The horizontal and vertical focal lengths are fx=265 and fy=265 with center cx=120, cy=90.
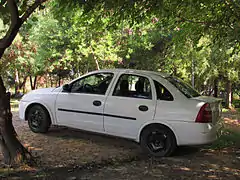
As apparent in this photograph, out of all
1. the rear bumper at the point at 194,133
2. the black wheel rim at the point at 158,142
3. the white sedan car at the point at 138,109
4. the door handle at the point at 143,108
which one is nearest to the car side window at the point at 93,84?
the white sedan car at the point at 138,109

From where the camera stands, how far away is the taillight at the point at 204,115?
5.15 m

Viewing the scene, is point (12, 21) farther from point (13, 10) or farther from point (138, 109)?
point (138, 109)

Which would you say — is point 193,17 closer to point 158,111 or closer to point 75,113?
point 158,111

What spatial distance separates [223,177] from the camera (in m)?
4.48

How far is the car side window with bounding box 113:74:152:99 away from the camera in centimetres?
571

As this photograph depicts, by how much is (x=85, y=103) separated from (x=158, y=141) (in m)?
1.87

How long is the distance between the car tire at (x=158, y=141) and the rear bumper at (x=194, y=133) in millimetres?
175

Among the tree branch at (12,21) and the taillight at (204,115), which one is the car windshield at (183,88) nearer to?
the taillight at (204,115)

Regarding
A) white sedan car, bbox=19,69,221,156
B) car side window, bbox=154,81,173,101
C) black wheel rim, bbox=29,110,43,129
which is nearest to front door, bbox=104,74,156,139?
white sedan car, bbox=19,69,221,156

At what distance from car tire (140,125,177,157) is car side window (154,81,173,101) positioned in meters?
0.59

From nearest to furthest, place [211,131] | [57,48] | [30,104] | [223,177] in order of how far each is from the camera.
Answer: [223,177] < [211,131] < [30,104] < [57,48]

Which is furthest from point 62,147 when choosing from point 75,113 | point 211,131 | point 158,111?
point 211,131

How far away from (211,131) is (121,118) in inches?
73.4

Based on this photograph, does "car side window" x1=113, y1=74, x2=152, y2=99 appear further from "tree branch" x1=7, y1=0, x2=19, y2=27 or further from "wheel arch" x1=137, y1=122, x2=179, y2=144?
"tree branch" x1=7, y1=0, x2=19, y2=27
